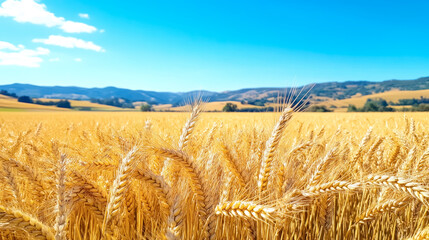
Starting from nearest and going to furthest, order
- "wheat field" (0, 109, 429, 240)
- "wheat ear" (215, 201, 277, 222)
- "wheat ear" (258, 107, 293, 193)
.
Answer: "wheat ear" (215, 201, 277, 222), "wheat field" (0, 109, 429, 240), "wheat ear" (258, 107, 293, 193)

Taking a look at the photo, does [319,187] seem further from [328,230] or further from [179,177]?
[179,177]

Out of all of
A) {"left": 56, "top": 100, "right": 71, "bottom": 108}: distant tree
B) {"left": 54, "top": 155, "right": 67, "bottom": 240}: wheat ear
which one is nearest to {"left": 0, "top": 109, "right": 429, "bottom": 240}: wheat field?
{"left": 54, "top": 155, "right": 67, "bottom": 240}: wheat ear

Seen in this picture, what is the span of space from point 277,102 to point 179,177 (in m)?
0.89

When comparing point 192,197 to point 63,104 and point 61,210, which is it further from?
point 63,104

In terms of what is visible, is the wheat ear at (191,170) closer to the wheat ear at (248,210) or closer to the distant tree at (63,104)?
the wheat ear at (248,210)

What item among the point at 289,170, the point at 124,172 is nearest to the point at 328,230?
the point at 289,170

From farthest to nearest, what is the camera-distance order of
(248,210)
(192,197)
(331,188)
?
1. (192,197)
2. (331,188)
3. (248,210)

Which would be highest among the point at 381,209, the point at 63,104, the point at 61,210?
the point at 61,210

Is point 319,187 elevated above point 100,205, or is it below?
above

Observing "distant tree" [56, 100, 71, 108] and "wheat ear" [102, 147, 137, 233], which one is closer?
"wheat ear" [102, 147, 137, 233]

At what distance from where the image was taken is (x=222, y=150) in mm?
1477

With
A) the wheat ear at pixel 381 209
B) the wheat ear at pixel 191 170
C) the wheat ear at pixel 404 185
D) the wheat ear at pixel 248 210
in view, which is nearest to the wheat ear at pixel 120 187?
the wheat ear at pixel 191 170

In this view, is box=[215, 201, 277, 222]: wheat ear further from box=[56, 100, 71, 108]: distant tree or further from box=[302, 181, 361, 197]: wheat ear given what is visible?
box=[56, 100, 71, 108]: distant tree

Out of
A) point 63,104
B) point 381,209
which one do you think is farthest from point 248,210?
point 63,104
